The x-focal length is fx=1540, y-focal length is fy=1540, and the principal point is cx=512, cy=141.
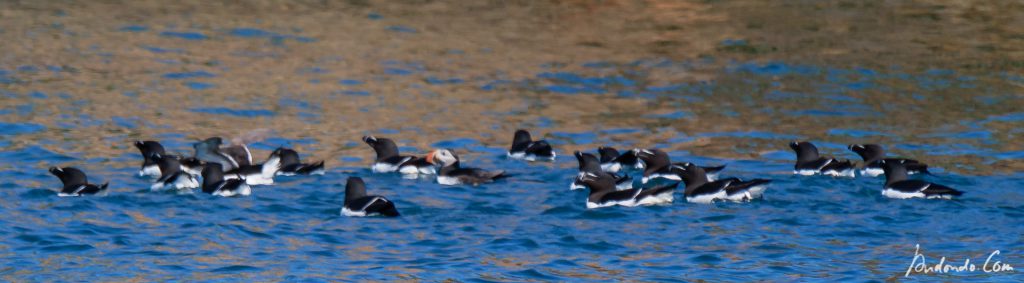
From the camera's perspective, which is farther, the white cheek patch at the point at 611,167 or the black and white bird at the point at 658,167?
the white cheek patch at the point at 611,167

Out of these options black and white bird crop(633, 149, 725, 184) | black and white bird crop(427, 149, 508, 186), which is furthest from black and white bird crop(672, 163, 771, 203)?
black and white bird crop(427, 149, 508, 186)

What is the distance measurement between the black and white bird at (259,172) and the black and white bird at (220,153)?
111cm

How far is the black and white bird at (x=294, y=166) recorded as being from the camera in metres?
18.7

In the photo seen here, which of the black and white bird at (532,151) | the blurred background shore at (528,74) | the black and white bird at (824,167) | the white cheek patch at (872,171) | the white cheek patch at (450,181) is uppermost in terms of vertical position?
the blurred background shore at (528,74)

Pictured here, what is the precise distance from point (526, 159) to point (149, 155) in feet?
15.6

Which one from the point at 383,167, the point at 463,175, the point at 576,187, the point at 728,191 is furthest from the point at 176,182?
the point at 728,191

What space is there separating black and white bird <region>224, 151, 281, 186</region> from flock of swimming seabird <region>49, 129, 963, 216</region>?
0.01 meters

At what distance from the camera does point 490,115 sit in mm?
24266

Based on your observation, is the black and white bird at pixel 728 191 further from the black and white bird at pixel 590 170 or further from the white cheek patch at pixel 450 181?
the white cheek patch at pixel 450 181

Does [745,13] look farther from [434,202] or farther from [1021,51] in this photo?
[434,202]

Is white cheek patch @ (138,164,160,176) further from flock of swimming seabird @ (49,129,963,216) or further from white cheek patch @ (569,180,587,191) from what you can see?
white cheek patch @ (569,180,587,191)

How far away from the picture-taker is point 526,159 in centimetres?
1995

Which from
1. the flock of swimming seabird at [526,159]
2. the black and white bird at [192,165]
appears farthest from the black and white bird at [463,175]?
the black and white bird at [192,165]

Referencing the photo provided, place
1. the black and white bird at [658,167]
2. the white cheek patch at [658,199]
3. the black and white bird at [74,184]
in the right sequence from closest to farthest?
1. the white cheek patch at [658,199]
2. the black and white bird at [74,184]
3. the black and white bird at [658,167]
